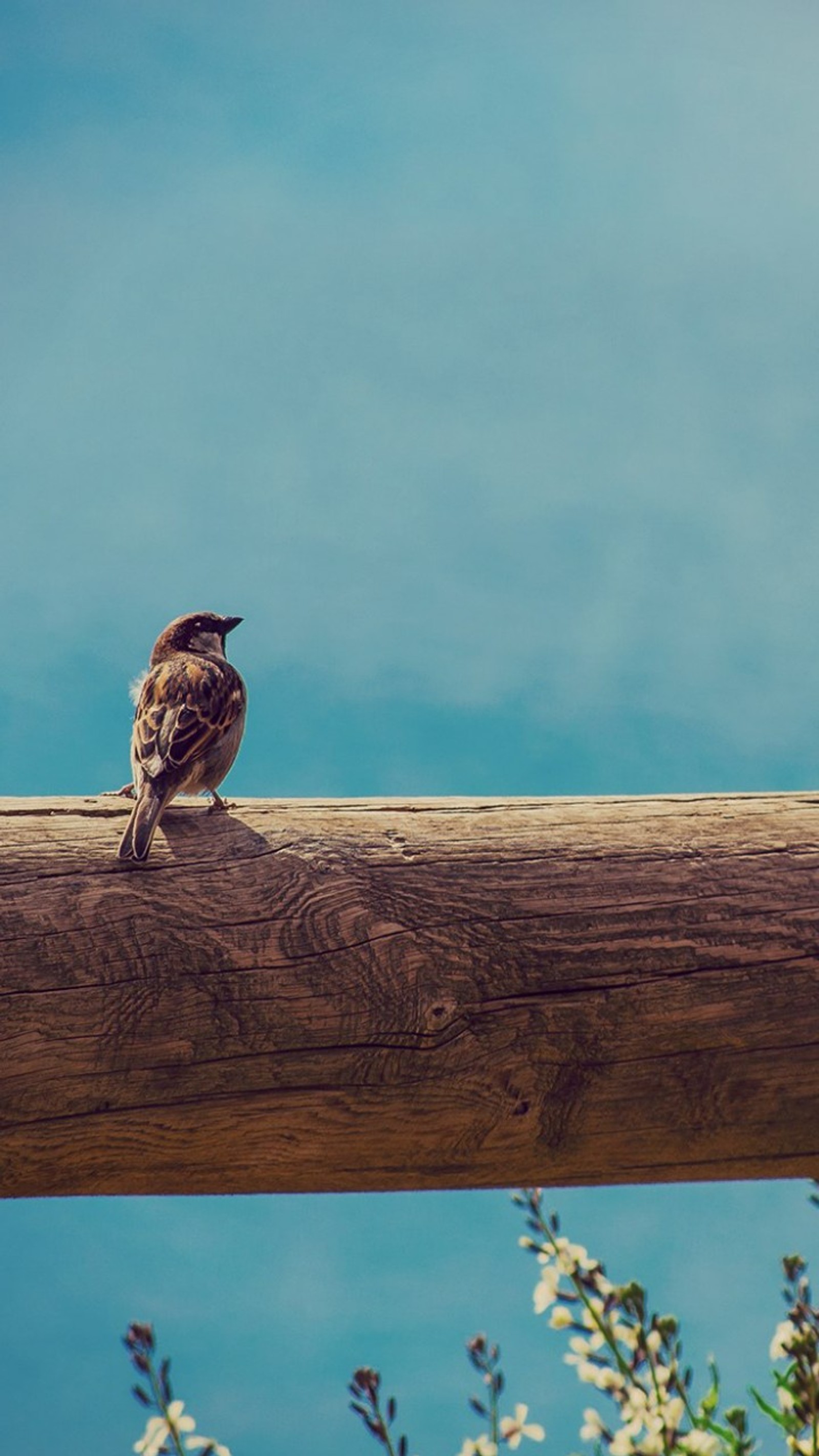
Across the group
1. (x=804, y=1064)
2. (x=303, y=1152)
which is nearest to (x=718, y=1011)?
(x=804, y=1064)

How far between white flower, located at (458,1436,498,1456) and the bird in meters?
1.67

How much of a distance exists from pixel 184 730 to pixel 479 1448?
1946mm

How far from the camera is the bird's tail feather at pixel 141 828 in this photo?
8.39 feet

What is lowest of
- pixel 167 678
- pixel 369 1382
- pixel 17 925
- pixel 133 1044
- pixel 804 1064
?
pixel 369 1382

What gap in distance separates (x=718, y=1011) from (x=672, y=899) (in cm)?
23

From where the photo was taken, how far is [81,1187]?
2.36 m

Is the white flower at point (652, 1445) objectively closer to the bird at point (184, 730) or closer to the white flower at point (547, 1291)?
the white flower at point (547, 1291)

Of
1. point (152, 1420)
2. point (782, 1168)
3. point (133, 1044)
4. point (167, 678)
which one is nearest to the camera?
point (133, 1044)

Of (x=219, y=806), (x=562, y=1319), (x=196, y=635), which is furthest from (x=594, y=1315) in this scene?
(x=196, y=635)

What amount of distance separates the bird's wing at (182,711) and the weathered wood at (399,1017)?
70 centimetres

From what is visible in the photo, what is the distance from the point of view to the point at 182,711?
3.57 metres

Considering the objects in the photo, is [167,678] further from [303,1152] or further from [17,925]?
[303,1152]

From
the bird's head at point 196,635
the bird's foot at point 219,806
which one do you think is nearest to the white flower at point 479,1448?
the bird's foot at point 219,806

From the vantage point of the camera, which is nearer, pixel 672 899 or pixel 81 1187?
pixel 81 1187
